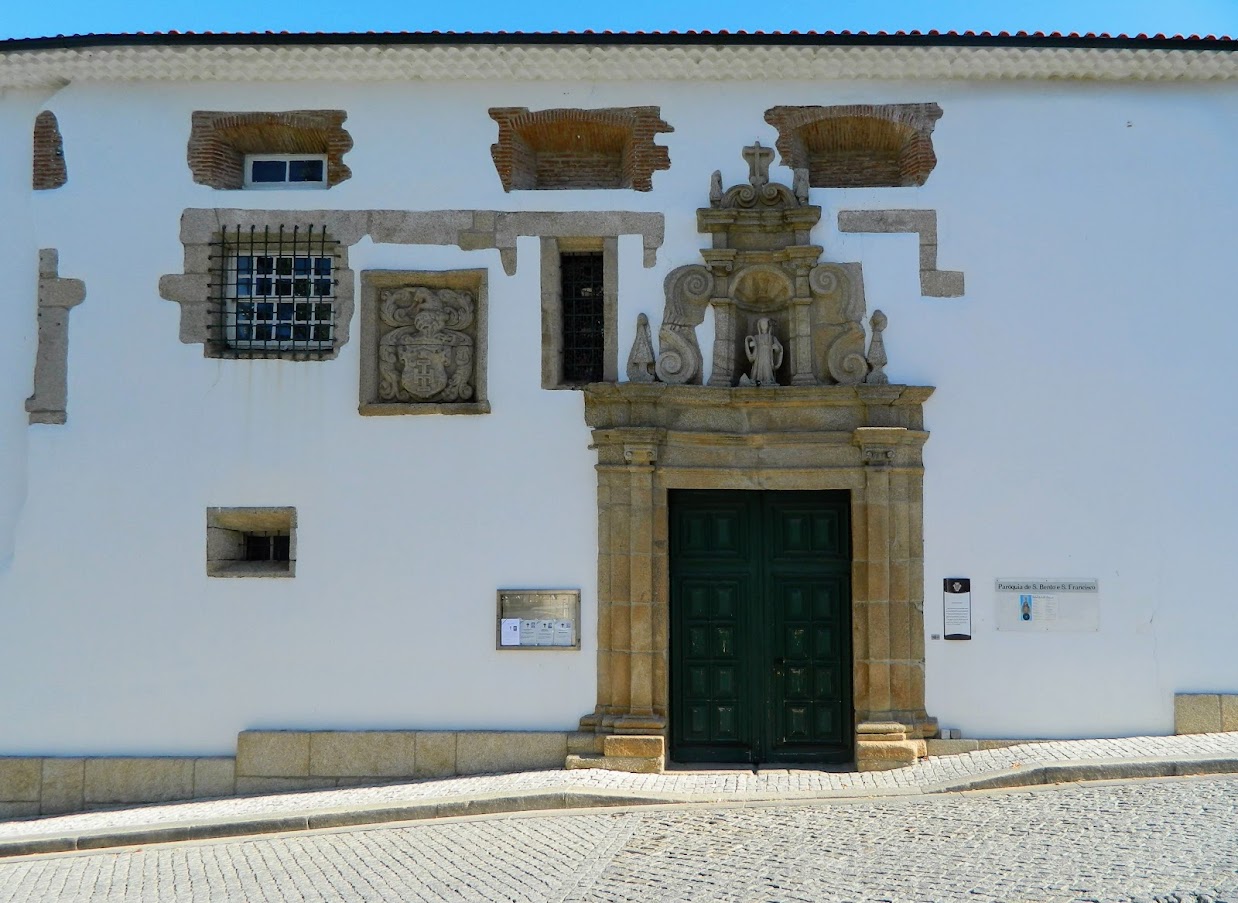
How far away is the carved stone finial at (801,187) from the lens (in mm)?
9711

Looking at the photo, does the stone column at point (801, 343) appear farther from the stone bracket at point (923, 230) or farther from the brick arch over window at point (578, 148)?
the brick arch over window at point (578, 148)

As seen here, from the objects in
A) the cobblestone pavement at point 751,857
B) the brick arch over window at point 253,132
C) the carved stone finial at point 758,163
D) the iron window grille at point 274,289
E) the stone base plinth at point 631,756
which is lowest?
the cobblestone pavement at point 751,857

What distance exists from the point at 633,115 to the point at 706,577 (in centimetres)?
362

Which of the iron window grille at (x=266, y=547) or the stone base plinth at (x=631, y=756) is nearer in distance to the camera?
the stone base plinth at (x=631, y=756)

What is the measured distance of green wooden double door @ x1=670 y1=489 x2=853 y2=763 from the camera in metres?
9.73

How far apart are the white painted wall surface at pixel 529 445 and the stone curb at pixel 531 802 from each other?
3.36 feet

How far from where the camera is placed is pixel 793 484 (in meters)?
9.73

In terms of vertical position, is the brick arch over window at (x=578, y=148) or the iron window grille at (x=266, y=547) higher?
the brick arch over window at (x=578, y=148)

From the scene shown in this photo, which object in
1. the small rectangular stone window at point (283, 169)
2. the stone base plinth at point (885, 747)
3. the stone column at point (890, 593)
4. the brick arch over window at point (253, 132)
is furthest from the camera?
the small rectangular stone window at point (283, 169)

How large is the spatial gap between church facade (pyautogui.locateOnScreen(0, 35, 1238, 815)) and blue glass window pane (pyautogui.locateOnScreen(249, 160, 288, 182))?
41cm

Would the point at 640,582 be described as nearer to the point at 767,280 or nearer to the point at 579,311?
the point at 579,311

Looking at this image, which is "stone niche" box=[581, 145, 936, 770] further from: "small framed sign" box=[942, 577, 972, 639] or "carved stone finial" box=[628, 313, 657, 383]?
"small framed sign" box=[942, 577, 972, 639]

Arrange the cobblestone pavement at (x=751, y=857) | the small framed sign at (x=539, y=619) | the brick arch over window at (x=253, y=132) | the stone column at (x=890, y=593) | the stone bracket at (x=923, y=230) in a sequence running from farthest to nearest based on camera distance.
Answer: the brick arch over window at (x=253, y=132) → the stone bracket at (x=923, y=230) → the small framed sign at (x=539, y=619) → the stone column at (x=890, y=593) → the cobblestone pavement at (x=751, y=857)

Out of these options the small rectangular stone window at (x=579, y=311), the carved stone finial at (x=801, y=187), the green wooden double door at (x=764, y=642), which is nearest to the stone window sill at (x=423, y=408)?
the small rectangular stone window at (x=579, y=311)
